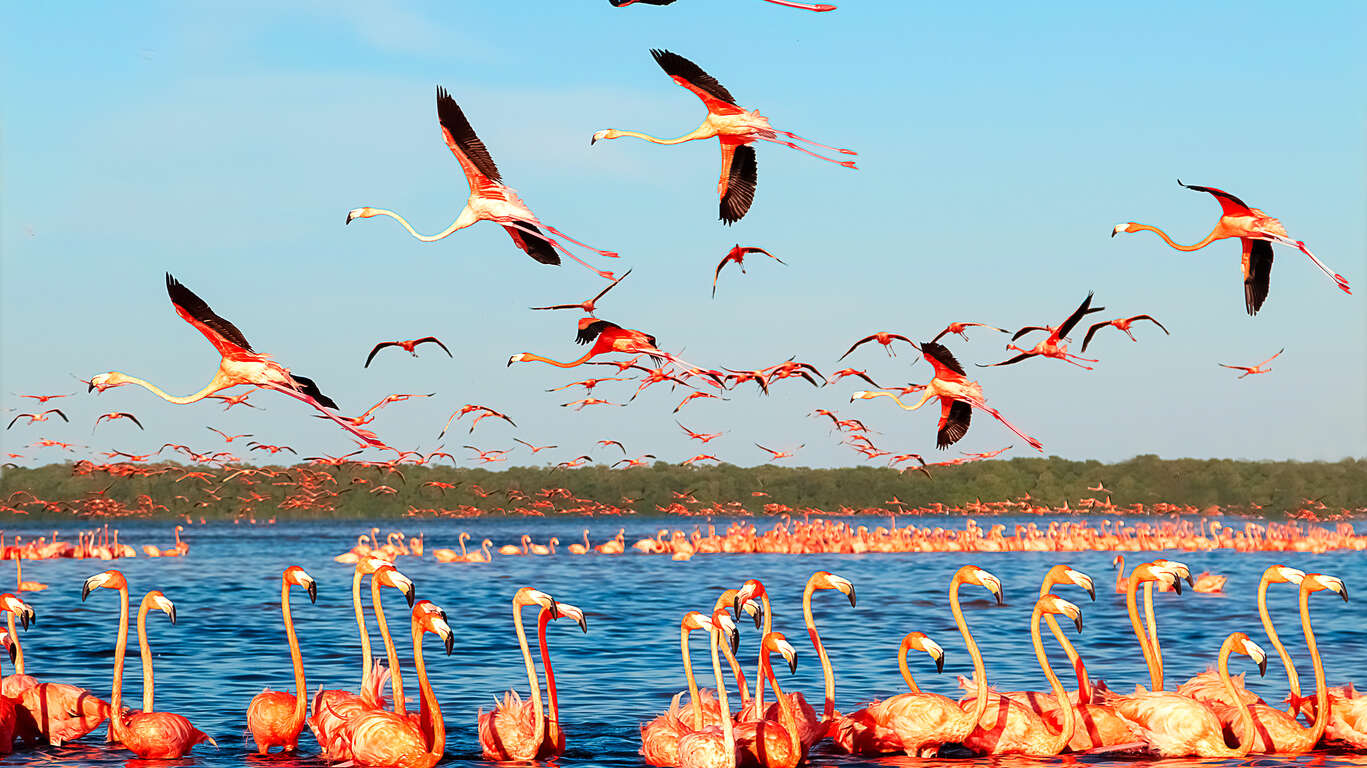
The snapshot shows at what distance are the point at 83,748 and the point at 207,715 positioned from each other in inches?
95.7

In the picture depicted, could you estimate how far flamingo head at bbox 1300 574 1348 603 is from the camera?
547 inches

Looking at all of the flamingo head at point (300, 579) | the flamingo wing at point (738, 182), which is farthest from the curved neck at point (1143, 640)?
the flamingo head at point (300, 579)

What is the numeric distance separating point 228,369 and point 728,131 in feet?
16.7

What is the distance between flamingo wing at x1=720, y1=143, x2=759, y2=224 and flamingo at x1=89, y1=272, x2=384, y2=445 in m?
4.24

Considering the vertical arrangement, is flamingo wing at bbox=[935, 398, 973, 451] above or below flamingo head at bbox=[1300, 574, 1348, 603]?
above

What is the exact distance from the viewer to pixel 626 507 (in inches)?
4569

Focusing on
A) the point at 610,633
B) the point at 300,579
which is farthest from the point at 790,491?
the point at 300,579

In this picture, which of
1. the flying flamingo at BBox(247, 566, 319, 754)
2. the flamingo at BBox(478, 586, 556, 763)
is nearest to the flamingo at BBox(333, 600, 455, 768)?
the flamingo at BBox(478, 586, 556, 763)

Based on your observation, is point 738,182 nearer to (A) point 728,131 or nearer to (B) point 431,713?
(A) point 728,131

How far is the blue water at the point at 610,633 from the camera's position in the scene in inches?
693

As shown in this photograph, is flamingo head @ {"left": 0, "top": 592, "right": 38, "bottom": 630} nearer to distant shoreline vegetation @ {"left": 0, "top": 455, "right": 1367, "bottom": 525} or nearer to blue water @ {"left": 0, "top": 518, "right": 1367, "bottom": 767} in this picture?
blue water @ {"left": 0, "top": 518, "right": 1367, "bottom": 767}

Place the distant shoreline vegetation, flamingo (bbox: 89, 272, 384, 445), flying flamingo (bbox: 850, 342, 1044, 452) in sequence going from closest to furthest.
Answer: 1. flamingo (bbox: 89, 272, 384, 445)
2. flying flamingo (bbox: 850, 342, 1044, 452)
3. the distant shoreline vegetation

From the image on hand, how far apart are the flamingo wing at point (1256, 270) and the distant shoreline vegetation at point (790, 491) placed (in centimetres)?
8769

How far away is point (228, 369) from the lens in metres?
13.7
